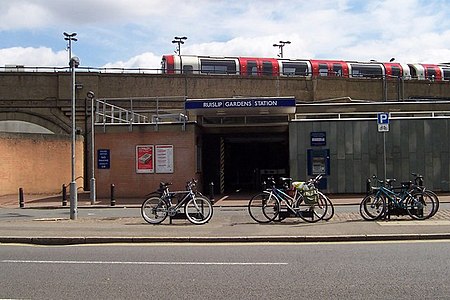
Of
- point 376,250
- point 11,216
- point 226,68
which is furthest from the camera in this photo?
point 226,68

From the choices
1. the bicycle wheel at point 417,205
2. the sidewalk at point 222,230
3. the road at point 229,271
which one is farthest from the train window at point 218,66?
the road at point 229,271

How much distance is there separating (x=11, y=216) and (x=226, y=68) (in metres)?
→ 29.0

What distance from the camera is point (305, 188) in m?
13.9

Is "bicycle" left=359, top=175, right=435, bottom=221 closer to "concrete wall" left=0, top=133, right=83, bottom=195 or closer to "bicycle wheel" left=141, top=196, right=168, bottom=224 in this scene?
"bicycle wheel" left=141, top=196, right=168, bottom=224

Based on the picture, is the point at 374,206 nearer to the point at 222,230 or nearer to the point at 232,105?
the point at 222,230

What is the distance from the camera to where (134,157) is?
24.1 m

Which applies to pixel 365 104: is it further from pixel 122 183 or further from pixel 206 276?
pixel 206 276

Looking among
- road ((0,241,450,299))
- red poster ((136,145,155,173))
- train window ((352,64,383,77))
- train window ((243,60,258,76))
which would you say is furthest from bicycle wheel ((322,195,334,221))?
train window ((352,64,383,77))

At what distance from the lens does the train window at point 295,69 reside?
149ft

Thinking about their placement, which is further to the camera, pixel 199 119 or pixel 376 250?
pixel 199 119

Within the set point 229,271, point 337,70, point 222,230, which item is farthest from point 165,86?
point 229,271

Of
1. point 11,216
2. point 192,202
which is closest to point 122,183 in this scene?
point 11,216

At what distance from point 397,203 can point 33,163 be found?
20608 millimetres

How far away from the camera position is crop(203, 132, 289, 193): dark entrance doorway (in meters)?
29.3
